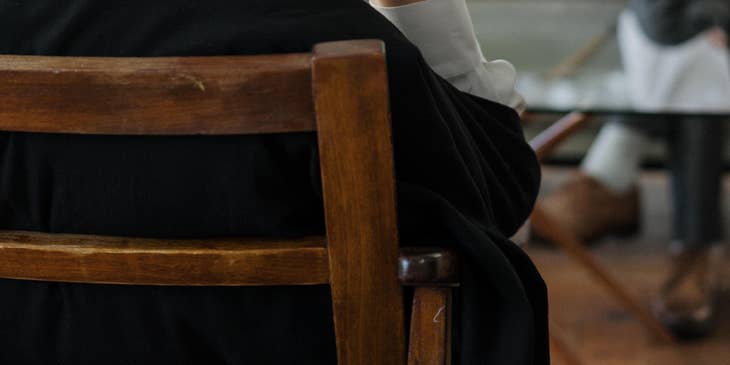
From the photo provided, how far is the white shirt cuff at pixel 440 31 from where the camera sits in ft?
3.01

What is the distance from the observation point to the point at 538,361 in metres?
0.84

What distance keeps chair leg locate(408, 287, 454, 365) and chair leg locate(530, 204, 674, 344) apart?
1.17m

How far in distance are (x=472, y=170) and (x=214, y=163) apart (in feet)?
0.63

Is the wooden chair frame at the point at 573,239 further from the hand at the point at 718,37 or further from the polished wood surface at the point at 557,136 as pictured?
the hand at the point at 718,37

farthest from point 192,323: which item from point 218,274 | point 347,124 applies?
point 347,124

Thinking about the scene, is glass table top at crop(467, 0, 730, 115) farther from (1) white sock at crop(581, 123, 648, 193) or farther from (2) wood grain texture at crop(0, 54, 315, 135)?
(2) wood grain texture at crop(0, 54, 315, 135)

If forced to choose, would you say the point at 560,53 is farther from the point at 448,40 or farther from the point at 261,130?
the point at 261,130

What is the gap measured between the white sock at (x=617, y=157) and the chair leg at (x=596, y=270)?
42cm

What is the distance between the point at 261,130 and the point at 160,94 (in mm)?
69

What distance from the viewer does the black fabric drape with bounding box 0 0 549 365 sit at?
2.55ft

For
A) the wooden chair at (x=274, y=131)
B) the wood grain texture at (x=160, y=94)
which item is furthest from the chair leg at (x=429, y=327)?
the wood grain texture at (x=160, y=94)

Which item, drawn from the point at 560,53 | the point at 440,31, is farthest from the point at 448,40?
the point at 560,53

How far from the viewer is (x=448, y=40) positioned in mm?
929

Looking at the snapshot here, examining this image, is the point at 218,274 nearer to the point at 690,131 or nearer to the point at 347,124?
the point at 347,124
